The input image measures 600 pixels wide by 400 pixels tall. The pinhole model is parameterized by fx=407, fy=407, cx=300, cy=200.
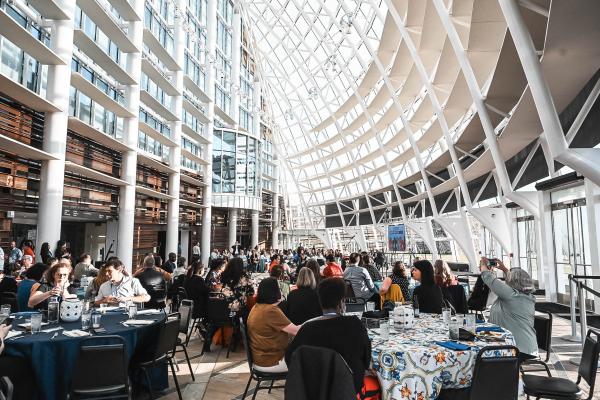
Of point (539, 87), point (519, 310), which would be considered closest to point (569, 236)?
point (539, 87)

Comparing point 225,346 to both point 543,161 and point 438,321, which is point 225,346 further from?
point 543,161

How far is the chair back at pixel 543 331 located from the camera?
4828 millimetres

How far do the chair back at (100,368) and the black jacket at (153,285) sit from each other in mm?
4540

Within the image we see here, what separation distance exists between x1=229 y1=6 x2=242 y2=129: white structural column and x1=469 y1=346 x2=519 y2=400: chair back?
32.8m

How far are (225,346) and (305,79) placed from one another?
3620 centimetres

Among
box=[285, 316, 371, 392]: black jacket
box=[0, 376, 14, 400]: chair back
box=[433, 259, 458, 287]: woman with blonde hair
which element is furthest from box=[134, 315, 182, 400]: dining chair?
box=[433, 259, 458, 287]: woman with blonde hair

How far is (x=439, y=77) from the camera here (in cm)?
1873

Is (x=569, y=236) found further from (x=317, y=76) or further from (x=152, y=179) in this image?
(x=317, y=76)

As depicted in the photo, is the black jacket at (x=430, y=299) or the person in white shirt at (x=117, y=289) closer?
the black jacket at (x=430, y=299)

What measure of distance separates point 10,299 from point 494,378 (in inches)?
285

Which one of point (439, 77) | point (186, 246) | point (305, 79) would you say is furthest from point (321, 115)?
point (439, 77)

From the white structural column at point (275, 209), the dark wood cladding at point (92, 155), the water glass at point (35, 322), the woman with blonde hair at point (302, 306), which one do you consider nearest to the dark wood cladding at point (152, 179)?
the dark wood cladding at point (92, 155)

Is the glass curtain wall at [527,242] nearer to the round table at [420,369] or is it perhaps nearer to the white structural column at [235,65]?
the round table at [420,369]

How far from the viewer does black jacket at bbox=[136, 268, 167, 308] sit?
8266 millimetres
